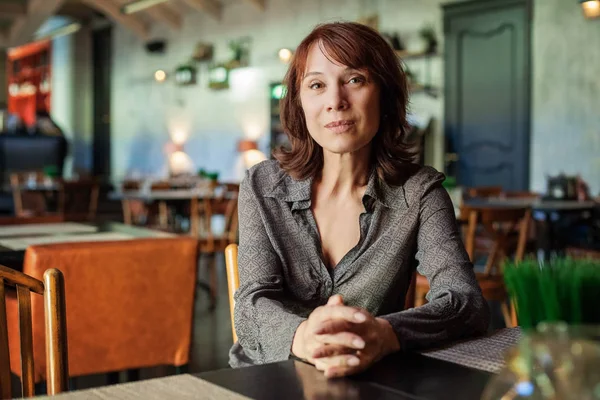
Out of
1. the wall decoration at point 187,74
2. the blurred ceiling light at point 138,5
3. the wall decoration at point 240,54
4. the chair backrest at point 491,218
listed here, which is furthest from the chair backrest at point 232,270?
the wall decoration at point 187,74

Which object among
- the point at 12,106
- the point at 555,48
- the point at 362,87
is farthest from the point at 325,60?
the point at 12,106

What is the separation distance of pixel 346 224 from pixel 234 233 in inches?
203

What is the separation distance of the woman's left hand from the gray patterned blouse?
282 millimetres

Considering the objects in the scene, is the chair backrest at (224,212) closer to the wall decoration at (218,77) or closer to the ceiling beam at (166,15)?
the wall decoration at (218,77)

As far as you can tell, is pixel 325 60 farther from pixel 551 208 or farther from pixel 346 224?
pixel 551 208

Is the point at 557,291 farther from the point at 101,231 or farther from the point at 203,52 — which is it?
the point at 203,52

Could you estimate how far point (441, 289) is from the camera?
156 cm

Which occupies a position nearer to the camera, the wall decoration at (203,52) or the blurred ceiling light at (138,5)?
the blurred ceiling light at (138,5)

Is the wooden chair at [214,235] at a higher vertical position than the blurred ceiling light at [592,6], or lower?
lower

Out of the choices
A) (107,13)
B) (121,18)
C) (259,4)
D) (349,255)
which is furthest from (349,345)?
(121,18)

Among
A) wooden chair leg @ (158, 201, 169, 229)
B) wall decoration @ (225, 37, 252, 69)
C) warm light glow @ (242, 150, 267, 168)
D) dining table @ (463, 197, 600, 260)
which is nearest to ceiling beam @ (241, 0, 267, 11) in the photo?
wall decoration @ (225, 37, 252, 69)

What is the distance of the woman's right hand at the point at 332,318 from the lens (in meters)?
1.18

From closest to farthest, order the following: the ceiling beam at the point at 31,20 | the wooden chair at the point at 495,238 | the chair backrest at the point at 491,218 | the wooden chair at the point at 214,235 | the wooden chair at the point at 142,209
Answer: the wooden chair at the point at 495,238 < the chair backrest at the point at 491,218 < the wooden chair at the point at 214,235 < the wooden chair at the point at 142,209 < the ceiling beam at the point at 31,20

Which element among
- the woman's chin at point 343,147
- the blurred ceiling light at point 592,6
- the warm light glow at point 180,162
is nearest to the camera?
the woman's chin at point 343,147
